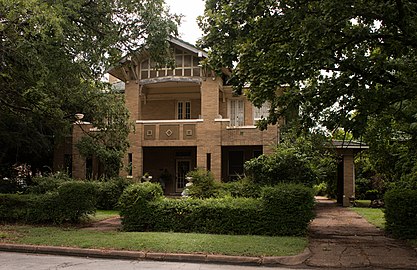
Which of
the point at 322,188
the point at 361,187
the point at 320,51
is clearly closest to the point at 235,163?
the point at 361,187

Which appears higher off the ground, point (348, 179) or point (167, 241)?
point (348, 179)

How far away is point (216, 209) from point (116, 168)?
10.9 metres

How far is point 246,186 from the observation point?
19.4 m

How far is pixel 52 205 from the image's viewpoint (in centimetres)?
1535

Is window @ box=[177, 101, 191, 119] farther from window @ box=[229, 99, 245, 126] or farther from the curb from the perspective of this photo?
the curb

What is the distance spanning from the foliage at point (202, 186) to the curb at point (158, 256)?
342 inches

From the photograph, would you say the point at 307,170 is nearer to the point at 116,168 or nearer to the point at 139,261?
the point at 116,168

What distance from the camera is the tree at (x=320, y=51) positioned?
928 centimetres

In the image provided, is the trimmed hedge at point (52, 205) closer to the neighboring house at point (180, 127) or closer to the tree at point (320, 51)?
the tree at point (320, 51)

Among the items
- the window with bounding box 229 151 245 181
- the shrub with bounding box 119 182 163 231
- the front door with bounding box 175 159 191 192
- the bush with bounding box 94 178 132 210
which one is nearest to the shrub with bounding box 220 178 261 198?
the bush with bounding box 94 178 132 210

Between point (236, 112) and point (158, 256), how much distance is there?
19246 mm

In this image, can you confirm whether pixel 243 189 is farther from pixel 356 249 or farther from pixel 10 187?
pixel 10 187

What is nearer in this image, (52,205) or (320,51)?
(320,51)

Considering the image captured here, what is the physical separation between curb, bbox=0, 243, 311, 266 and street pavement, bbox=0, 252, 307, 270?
22 centimetres
